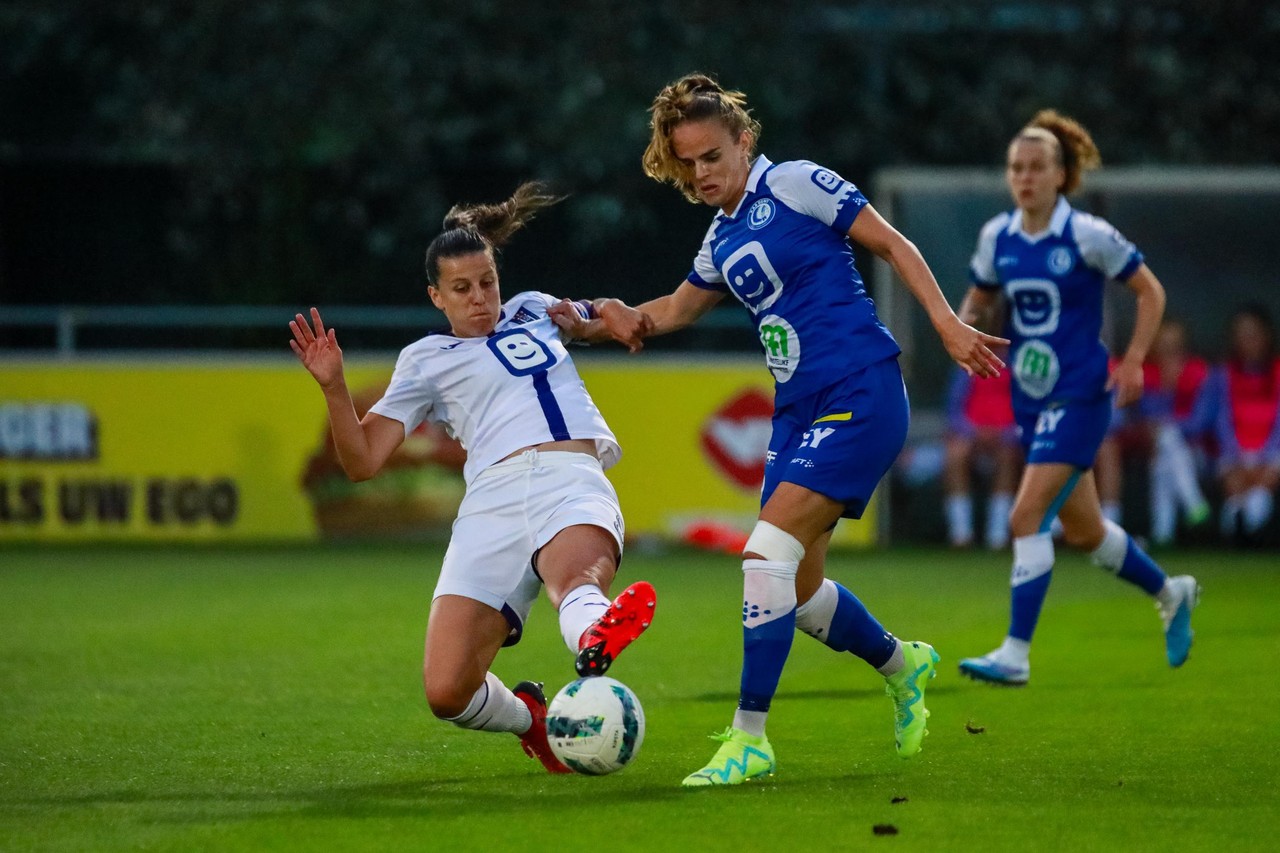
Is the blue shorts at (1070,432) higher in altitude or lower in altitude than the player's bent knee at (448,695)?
higher

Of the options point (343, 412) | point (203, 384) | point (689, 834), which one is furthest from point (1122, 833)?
point (203, 384)

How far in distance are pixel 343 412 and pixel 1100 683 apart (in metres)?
3.54

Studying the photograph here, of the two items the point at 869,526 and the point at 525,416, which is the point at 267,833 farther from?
the point at 869,526

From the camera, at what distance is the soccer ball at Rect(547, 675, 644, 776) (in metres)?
5.16

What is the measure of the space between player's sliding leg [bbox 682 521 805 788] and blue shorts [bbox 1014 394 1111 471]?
243 cm

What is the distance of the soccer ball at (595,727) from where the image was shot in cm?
516

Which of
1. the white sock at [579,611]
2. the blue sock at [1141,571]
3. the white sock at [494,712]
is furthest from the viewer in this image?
the blue sock at [1141,571]

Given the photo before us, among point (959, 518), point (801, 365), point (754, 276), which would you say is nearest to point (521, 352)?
point (754, 276)

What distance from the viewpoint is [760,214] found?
19.1 ft

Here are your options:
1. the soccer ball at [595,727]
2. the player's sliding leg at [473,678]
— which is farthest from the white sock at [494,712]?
the soccer ball at [595,727]

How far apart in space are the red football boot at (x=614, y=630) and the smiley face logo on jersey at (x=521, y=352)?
1.11 meters

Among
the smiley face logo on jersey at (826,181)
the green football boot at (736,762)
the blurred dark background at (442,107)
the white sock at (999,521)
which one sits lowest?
the white sock at (999,521)

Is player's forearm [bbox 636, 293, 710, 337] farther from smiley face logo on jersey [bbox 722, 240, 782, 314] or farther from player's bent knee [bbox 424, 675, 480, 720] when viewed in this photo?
player's bent knee [bbox 424, 675, 480, 720]

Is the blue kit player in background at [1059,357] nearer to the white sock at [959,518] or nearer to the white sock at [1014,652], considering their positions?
the white sock at [1014,652]
